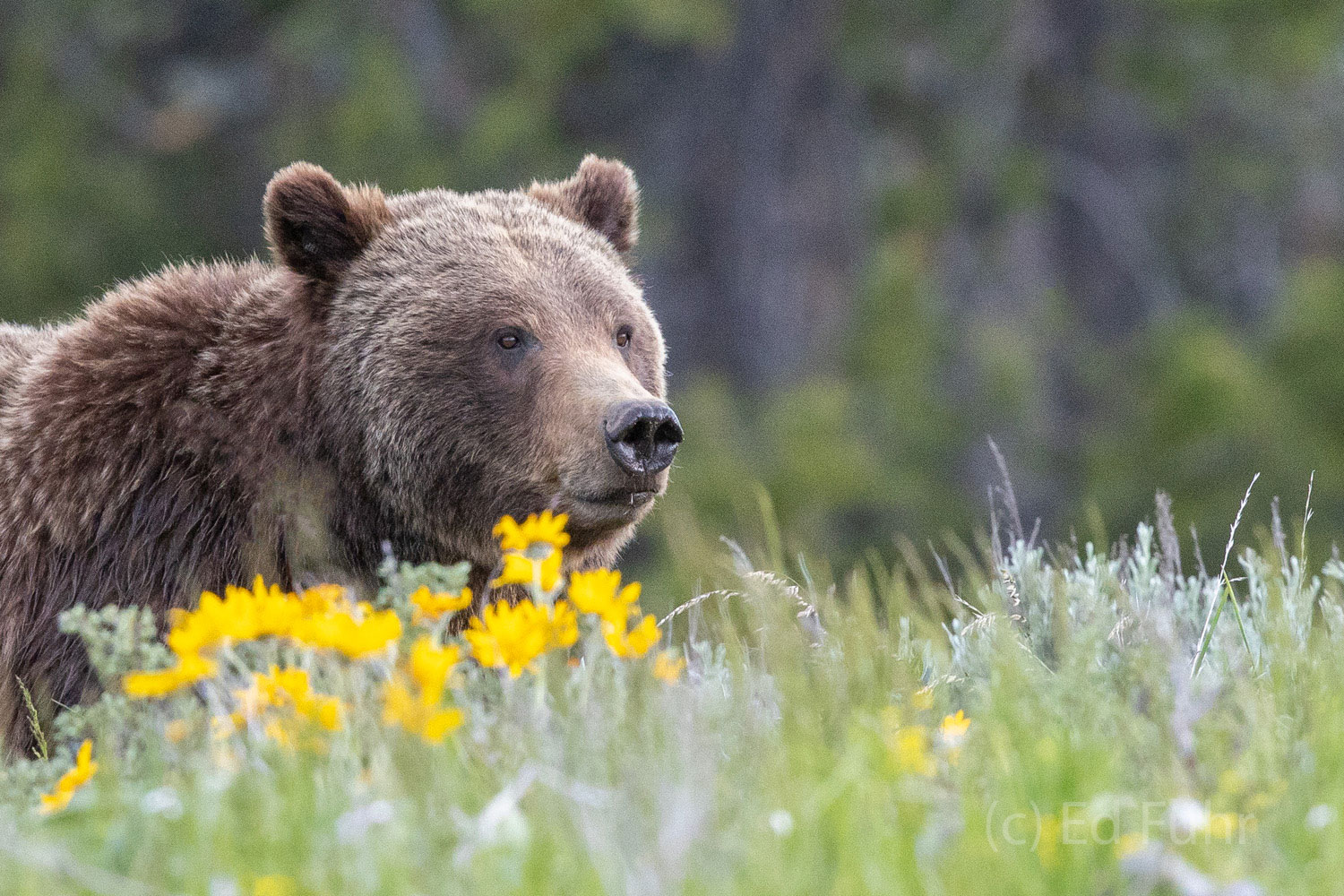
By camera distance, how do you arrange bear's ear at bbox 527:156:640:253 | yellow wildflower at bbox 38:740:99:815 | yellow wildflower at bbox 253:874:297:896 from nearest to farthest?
1. yellow wildflower at bbox 253:874:297:896
2. yellow wildflower at bbox 38:740:99:815
3. bear's ear at bbox 527:156:640:253

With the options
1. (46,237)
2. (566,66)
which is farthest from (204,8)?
(566,66)

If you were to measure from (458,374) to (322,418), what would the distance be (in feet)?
1.10

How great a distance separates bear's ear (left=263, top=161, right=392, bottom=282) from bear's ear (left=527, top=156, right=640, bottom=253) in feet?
2.07

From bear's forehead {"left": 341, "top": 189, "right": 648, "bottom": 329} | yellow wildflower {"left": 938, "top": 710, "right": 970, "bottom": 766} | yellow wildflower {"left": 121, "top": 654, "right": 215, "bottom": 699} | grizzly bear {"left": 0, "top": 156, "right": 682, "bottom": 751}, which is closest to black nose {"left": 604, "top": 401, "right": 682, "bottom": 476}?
grizzly bear {"left": 0, "top": 156, "right": 682, "bottom": 751}

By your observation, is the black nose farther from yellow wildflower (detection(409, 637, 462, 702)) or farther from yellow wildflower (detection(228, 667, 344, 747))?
yellow wildflower (detection(409, 637, 462, 702))

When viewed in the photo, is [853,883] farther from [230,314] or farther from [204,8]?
[204,8]

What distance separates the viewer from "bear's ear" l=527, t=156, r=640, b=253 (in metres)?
4.59

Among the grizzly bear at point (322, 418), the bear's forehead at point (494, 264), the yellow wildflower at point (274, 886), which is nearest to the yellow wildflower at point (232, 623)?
the yellow wildflower at point (274, 886)

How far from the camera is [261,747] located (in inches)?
89.7

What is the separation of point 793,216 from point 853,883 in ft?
42.3

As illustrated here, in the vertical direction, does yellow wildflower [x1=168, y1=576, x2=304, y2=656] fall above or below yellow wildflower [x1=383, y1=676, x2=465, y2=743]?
above

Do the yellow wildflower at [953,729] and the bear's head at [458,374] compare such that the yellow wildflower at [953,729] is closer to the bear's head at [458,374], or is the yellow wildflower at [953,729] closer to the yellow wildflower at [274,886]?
the yellow wildflower at [274,886]

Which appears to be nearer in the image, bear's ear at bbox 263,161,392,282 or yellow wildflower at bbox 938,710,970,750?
yellow wildflower at bbox 938,710,970,750

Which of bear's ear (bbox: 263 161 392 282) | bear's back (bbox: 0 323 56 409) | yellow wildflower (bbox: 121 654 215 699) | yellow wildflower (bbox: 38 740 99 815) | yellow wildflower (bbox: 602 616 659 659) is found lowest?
yellow wildflower (bbox: 602 616 659 659)
